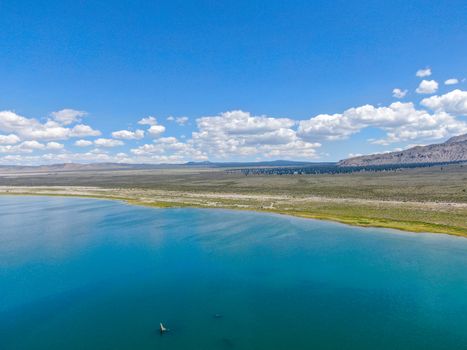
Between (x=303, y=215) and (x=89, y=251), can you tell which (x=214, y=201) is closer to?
(x=303, y=215)

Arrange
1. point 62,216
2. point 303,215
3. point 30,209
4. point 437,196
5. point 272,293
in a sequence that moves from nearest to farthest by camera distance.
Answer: point 272,293 < point 303,215 < point 62,216 < point 437,196 < point 30,209

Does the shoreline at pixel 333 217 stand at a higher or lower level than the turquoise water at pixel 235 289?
higher

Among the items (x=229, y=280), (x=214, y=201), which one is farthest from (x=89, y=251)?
(x=214, y=201)

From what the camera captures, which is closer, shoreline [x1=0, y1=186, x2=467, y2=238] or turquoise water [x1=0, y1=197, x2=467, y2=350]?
turquoise water [x1=0, y1=197, x2=467, y2=350]

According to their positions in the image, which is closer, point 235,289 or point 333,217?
point 235,289

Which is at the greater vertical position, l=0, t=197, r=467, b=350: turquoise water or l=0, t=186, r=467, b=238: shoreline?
l=0, t=186, r=467, b=238: shoreline

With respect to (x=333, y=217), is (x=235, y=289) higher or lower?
lower

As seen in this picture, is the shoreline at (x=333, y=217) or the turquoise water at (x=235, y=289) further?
the shoreline at (x=333, y=217)

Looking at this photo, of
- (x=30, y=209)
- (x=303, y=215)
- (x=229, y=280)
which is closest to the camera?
(x=229, y=280)
